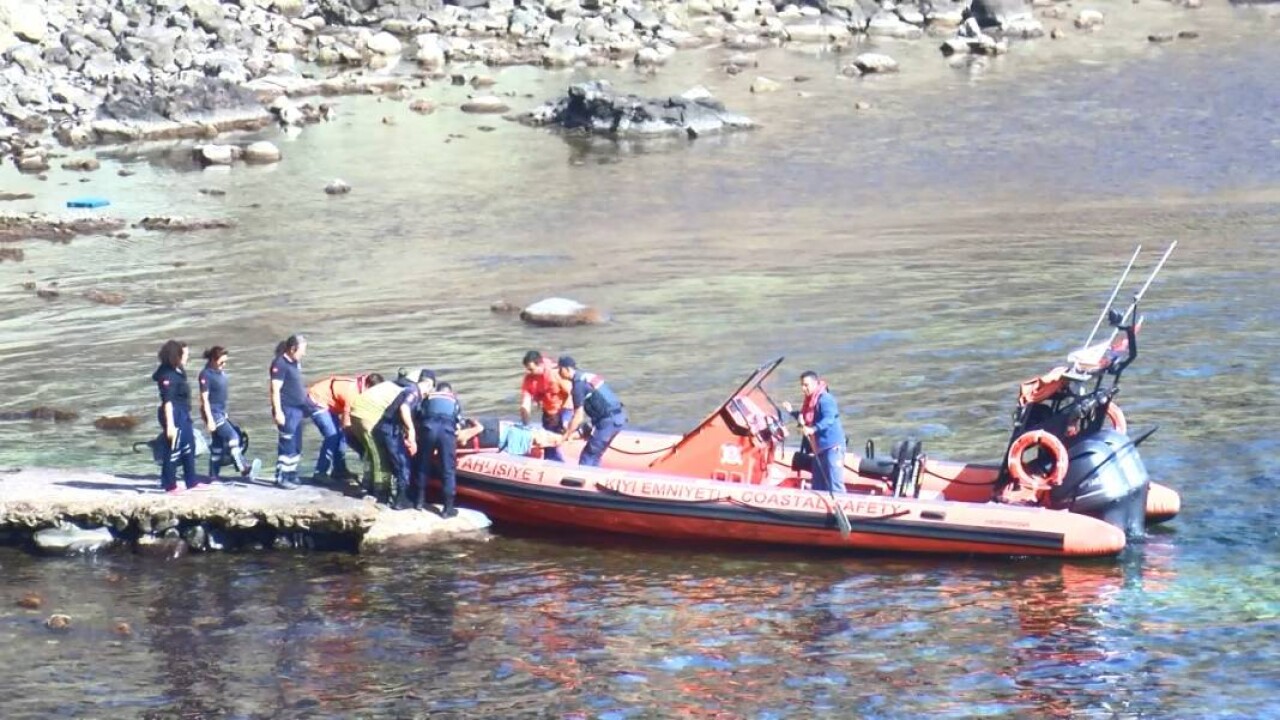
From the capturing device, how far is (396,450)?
62.9 feet

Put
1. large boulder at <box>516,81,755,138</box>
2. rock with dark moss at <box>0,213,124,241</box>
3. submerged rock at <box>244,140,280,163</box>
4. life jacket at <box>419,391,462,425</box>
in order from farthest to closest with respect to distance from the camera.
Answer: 1. large boulder at <box>516,81,755,138</box>
2. submerged rock at <box>244,140,280,163</box>
3. rock with dark moss at <box>0,213,124,241</box>
4. life jacket at <box>419,391,462,425</box>

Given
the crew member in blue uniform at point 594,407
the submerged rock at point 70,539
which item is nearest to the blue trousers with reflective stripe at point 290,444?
the submerged rock at point 70,539

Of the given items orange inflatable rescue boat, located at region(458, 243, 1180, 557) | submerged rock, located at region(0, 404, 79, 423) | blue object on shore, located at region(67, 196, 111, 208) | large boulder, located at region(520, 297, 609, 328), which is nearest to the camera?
orange inflatable rescue boat, located at region(458, 243, 1180, 557)

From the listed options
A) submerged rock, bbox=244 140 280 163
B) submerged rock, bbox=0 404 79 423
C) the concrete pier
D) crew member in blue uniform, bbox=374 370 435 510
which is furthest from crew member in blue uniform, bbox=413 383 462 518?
submerged rock, bbox=244 140 280 163

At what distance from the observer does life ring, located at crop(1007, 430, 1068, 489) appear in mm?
18531

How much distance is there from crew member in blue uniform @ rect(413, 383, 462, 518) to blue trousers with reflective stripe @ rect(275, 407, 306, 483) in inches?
53.3

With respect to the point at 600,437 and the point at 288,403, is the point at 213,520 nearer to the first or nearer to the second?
the point at 288,403

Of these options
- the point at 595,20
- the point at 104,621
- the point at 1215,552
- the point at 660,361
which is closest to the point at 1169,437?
the point at 1215,552

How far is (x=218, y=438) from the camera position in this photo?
19656 mm

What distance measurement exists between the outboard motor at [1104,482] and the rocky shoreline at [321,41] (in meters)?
30.7

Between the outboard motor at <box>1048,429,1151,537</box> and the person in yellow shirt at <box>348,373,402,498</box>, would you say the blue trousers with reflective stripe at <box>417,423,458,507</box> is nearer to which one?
the person in yellow shirt at <box>348,373,402,498</box>

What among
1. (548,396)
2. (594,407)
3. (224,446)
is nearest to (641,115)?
(548,396)

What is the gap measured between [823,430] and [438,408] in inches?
154

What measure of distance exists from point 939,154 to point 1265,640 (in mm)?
28407
